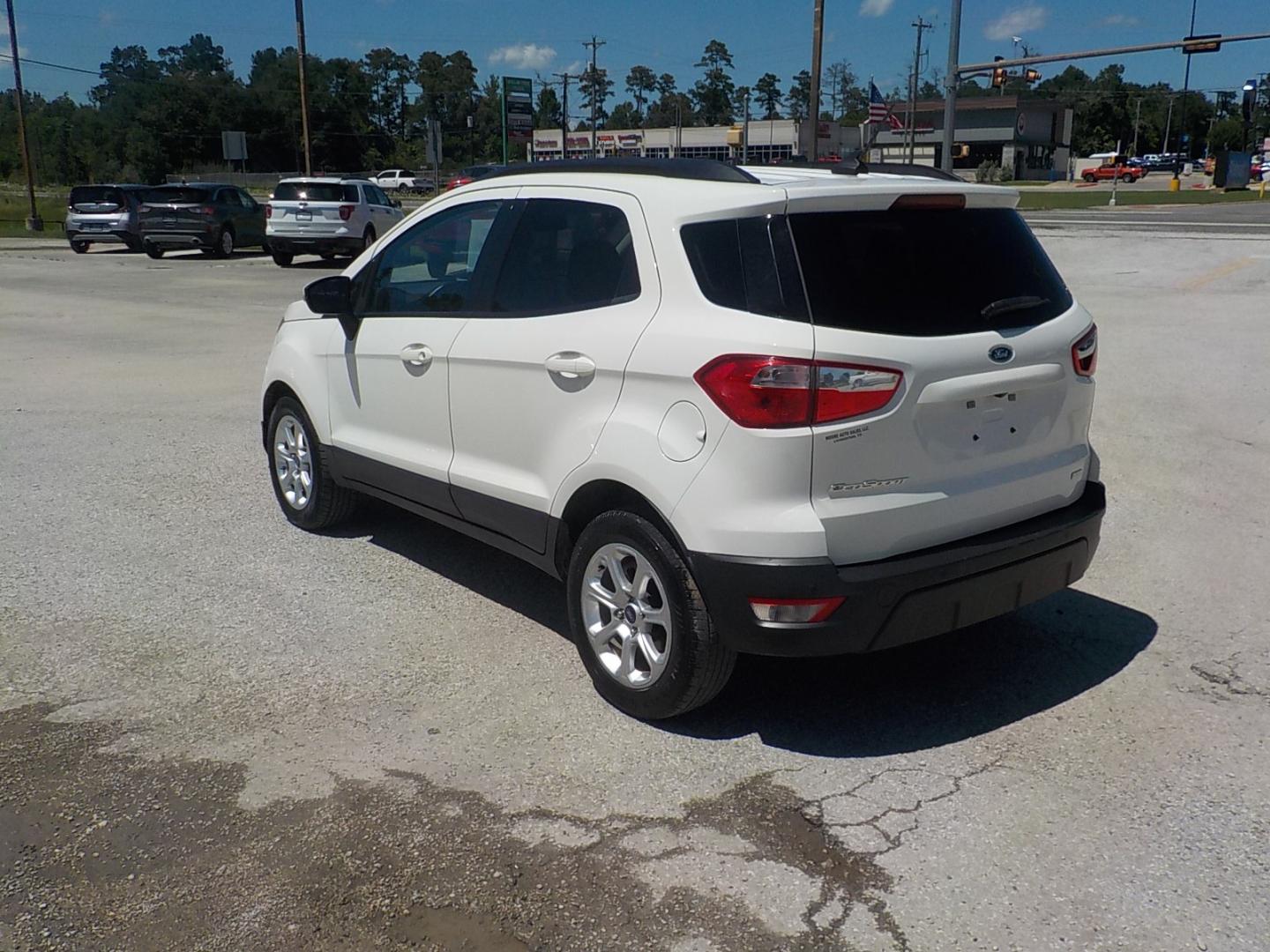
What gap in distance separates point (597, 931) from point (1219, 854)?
1.77 m

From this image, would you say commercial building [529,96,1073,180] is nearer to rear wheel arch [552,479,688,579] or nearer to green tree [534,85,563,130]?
green tree [534,85,563,130]

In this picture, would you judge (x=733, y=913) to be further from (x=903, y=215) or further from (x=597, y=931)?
(x=903, y=215)

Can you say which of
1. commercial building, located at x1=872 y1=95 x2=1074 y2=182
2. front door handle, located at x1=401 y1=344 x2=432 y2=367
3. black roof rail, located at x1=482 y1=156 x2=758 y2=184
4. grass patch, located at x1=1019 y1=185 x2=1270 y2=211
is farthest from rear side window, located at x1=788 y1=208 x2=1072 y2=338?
commercial building, located at x1=872 y1=95 x2=1074 y2=182

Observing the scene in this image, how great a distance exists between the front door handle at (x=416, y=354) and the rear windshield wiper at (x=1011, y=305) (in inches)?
90.0

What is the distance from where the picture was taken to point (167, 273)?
78.3 feet

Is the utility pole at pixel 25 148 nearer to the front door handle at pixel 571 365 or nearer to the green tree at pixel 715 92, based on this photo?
the front door handle at pixel 571 365

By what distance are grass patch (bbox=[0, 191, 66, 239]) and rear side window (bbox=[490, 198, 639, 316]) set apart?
3868 centimetres

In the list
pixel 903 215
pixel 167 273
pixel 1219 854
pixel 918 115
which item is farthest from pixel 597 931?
pixel 918 115

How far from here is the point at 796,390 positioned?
3473 millimetres

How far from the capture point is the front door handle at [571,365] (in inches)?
160

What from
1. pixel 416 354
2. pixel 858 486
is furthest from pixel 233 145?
pixel 858 486

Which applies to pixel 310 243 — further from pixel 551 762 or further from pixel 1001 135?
pixel 1001 135

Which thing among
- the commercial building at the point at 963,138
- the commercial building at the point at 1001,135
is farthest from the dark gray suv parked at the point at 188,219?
the commercial building at the point at 1001,135

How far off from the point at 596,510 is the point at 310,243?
22364 millimetres
